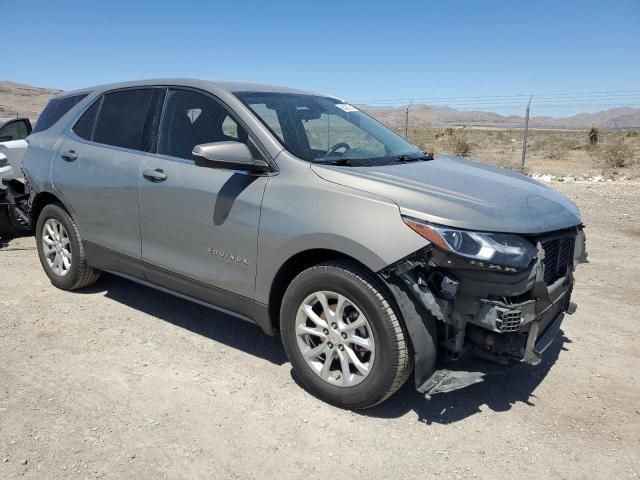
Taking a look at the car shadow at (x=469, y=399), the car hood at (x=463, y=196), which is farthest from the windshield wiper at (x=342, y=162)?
the car shadow at (x=469, y=399)

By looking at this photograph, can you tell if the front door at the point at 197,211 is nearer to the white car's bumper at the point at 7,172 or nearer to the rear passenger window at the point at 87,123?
the rear passenger window at the point at 87,123

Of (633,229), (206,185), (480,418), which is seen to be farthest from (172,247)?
(633,229)

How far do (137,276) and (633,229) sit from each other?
703 cm

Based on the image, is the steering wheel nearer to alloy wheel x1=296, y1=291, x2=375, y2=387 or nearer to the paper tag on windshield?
the paper tag on windshield

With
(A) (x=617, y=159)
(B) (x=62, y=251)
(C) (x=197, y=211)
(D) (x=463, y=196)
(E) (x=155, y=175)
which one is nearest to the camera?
(D) (x=463, y=196)

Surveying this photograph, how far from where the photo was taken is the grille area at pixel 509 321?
274 cm

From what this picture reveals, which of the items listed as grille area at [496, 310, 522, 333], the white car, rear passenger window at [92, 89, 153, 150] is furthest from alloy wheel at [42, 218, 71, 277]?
grille area at [496, 310, 522, 333]

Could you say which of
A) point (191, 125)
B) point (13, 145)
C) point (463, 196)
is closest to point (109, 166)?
point (191, 125)

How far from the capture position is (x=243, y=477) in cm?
265

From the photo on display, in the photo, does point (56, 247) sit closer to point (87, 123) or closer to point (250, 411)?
point (87, 123)

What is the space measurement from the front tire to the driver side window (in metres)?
1.15

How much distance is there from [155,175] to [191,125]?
0.44 meters

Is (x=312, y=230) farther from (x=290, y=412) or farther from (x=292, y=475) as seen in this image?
(x=292, y=475)

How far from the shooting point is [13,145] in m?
8.51
